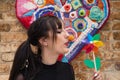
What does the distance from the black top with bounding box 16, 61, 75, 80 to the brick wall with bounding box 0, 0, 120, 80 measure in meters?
1.03

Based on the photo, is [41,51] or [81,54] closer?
[41,51]

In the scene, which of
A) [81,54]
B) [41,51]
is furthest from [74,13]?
[41,51]

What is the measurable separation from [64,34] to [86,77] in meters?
1.23

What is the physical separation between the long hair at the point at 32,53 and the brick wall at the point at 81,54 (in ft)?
3.65

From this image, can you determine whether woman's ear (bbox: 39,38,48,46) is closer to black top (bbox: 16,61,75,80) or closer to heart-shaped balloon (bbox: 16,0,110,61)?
black top (bbox: 16,61,75,80)

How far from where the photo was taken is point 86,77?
296cm

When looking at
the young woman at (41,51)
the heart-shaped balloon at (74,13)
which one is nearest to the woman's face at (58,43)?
the young woman at (41,51)

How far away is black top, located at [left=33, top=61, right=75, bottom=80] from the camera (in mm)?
1813

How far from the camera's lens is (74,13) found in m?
2.93

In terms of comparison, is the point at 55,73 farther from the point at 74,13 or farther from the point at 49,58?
the point at 74,13

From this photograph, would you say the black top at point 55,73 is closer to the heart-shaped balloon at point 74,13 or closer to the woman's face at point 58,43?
the woman's face at point 58,43

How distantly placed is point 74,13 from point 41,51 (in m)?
1.15

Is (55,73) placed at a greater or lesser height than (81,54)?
greater

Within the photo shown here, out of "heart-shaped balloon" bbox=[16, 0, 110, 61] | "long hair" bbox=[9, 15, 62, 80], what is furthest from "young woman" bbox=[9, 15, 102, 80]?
"heart-shaped balloon" bbox=[16, 0, 110, 61]
